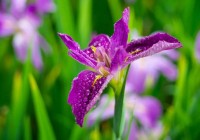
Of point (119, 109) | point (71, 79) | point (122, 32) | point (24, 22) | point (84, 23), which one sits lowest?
point (119, 109)

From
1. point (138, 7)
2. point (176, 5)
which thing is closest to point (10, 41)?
point (138, 7)

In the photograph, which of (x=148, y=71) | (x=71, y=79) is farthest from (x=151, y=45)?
(x=148, y=71)

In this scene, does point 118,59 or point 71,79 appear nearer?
point 118,59

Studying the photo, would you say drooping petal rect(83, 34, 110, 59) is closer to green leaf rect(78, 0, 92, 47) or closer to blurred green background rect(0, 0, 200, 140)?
blurred green background rect(0, 0, 200, 140)

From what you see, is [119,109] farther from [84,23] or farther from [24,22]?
[24,22]

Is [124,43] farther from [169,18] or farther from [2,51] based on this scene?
[169,18]

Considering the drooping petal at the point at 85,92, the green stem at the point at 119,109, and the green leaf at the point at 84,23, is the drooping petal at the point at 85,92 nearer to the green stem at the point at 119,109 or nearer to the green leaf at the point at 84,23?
the green stem at the point at 119,109

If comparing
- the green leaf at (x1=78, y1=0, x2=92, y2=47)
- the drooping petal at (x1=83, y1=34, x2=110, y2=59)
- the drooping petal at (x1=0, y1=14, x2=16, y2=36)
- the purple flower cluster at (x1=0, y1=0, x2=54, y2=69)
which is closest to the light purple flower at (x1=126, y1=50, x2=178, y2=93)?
the green leaf at (x1=78, y1=0, x2=92, y2=47)

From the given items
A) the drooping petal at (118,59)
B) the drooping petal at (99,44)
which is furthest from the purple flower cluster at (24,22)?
the drooping petal at (118,59)
